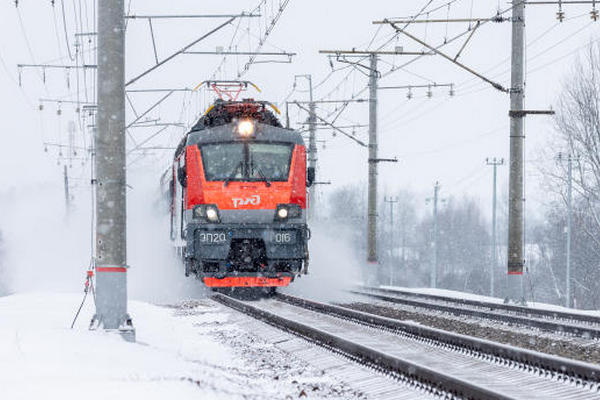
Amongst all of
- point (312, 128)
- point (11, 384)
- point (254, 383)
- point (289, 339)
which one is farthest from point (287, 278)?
point (312, 128)

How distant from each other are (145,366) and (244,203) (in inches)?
362

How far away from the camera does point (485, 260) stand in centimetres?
8975

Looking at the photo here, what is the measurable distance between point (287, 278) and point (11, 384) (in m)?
11.5

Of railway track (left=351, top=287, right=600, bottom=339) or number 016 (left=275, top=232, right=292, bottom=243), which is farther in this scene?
number 016 (left=275, top=232, right=292, bottom=243)

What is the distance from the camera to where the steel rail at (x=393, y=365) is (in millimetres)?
6949

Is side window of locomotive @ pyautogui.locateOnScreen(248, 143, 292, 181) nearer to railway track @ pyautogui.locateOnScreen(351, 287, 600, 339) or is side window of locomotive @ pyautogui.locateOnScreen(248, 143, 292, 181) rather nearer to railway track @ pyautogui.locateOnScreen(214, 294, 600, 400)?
railway track @ pyautogui.locateOnScreen(214, 294, 600, 400)

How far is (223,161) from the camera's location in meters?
17.0

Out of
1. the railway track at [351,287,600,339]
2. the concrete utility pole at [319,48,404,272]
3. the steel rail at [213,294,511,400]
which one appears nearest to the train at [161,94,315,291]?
the railway track at [351,287,600,339]

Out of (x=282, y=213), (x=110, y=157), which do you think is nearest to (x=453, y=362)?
(x=110, y=157)

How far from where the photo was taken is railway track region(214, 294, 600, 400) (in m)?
7.36

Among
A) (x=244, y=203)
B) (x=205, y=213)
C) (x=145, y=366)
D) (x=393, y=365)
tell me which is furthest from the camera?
(x=244, y=203)

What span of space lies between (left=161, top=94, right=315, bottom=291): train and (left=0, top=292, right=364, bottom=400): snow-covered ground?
3850 millimetres

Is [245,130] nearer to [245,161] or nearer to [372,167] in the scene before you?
[245,161]

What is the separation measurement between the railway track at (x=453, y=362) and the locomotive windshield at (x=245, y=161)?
3975mm
